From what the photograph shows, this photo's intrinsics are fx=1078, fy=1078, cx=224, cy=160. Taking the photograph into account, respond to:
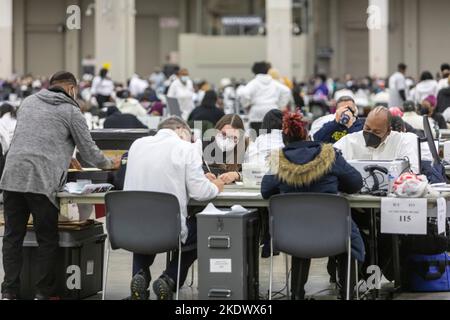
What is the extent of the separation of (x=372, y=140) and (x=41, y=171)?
8.78 feet

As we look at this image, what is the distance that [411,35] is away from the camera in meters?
45.8

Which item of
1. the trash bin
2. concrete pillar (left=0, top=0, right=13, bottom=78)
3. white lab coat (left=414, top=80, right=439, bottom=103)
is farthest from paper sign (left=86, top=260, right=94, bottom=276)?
concrete pillar (left=0, top=0, right=13, bottom=78)

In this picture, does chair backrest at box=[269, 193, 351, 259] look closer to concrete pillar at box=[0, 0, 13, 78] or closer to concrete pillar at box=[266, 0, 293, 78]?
concrete pillar at box=[266, 0, 293, 78]

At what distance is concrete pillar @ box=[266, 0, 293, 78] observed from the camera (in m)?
34.3

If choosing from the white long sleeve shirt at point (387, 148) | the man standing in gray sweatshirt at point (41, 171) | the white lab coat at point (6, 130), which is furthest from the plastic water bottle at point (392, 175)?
the white lab coat at point (6, 130)

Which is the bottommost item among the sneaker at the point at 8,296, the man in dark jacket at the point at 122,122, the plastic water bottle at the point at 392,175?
the sneaker at the point at 8,296

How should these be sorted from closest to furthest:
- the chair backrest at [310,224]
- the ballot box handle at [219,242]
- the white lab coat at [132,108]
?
1. the chair backrest at [310,224]
2. the ballot box handle at [219,242]
3. the white lab coat at [132,108]

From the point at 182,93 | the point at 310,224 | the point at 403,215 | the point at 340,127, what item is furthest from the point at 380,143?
the point at 182,93

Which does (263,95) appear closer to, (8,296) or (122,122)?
(122,122)

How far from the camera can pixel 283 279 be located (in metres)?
9.05

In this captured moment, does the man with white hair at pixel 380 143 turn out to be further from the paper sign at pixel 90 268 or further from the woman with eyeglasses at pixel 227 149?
the paper sign at pixel 90 268

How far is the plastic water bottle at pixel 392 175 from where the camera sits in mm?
7492

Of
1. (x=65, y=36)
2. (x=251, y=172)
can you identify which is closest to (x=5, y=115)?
(x=251, y=172)
